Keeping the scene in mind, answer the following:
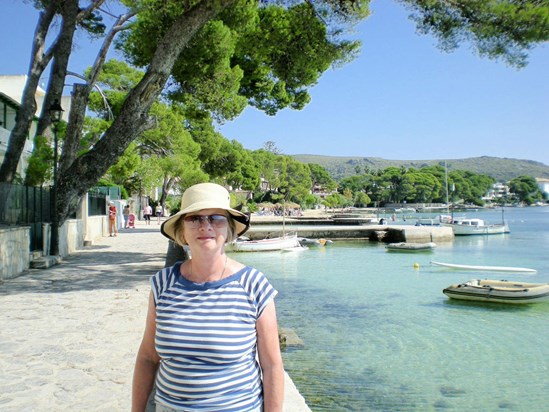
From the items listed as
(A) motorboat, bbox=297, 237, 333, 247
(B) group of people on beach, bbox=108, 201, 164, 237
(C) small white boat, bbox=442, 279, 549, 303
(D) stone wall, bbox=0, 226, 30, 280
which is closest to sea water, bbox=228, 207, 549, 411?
(C) small white boat, bbox=442, 279, 549, 303

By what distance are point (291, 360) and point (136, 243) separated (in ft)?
42.4

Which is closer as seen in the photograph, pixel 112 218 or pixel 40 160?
pixel 40 160

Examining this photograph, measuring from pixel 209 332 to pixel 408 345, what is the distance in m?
9.20

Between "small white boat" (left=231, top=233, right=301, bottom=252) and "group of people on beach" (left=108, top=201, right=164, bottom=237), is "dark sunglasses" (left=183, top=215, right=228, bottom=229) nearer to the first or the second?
"group of people on beach" (left=108, top=201, right=164, bottom=237)

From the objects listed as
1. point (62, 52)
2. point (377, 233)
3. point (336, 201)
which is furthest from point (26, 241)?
point (336, 201)

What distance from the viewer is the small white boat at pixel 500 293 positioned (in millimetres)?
14477

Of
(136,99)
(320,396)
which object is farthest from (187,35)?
(320,396)

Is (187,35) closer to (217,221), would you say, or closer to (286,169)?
(217,221)

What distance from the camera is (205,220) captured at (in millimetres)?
2309

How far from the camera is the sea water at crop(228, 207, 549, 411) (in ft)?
25.2

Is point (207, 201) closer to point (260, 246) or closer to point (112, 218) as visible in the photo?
point (112, 218)

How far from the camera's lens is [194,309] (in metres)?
2.14

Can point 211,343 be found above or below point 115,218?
below

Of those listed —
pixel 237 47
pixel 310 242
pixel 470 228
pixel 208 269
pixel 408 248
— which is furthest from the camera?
pixel 470 228
